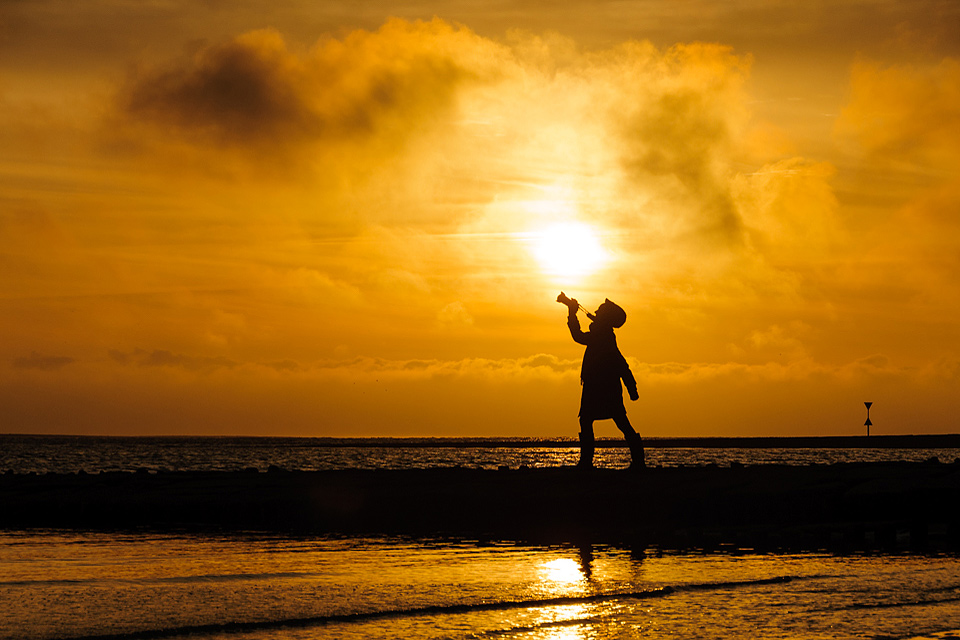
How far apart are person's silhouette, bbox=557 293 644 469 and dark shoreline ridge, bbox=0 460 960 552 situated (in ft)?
5.32

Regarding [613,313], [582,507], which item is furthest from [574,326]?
[582,507]

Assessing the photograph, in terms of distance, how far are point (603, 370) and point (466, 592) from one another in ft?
41.9

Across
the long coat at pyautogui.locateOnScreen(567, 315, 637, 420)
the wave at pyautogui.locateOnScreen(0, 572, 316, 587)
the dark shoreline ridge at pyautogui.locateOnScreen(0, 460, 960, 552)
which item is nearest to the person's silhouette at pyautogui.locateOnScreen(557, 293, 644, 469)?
the long coat at pyautogui.locateOnScreen(567, 315, 637, 420)

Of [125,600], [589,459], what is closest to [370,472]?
[589,459]

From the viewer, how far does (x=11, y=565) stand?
1631 centimetres

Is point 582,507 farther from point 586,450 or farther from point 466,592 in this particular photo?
point 466,592

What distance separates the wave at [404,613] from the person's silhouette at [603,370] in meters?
11.5

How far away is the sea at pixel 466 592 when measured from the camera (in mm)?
11172

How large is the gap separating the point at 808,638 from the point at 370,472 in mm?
23807

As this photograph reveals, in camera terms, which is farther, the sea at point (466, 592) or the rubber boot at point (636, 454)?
the rubber boot at point (636, 454)

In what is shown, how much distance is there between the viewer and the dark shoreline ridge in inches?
805

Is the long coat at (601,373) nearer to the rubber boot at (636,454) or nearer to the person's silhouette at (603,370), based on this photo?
the person's silhouette at (603,370)

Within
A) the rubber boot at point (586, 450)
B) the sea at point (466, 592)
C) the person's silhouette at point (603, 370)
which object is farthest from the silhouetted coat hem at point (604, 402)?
the sea at point (466, 592)

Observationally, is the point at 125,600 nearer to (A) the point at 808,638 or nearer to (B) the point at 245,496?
(A) the point at 808,638
